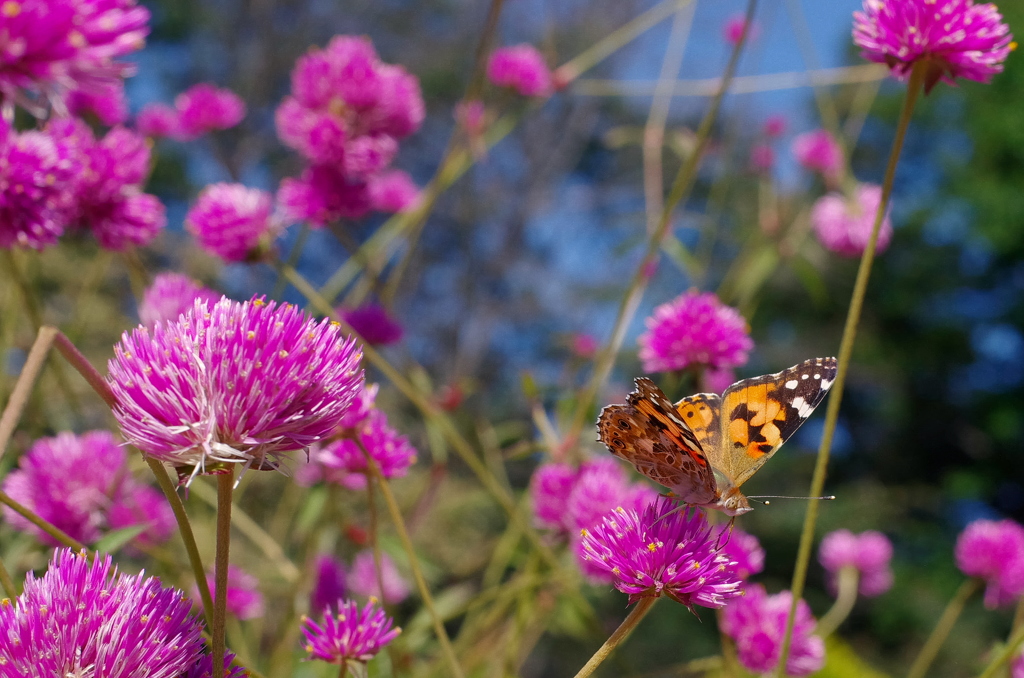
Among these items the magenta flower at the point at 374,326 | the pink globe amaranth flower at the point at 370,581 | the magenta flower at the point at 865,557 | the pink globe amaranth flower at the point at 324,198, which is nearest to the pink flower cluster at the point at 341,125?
the pink globe amaranth flower at the point at 324,198

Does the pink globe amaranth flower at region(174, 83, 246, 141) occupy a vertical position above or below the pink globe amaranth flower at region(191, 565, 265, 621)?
above

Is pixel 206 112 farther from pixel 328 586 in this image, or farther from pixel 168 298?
pixel 328 586

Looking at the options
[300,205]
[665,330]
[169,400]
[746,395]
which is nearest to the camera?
[169,400]

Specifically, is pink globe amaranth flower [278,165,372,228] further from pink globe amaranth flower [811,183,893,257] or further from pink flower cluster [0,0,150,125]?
pink globe amaranth flower [811,183,893,257]

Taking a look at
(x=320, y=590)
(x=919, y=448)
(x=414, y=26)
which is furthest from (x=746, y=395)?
(x=919, y=448)

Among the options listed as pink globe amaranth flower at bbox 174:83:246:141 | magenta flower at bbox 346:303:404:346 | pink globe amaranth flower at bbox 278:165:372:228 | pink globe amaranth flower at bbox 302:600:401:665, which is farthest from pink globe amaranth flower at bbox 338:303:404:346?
pink globe amaranth flower at bbox 174:83:246:141

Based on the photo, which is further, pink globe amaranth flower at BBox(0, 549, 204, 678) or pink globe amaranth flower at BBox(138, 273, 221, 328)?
pink globe amaranth flower at BBox(138, 273, 221, 328)

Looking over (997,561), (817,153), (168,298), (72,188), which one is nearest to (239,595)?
(168,298)

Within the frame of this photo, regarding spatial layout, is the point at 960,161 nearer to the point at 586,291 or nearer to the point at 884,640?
the point at 586,291
